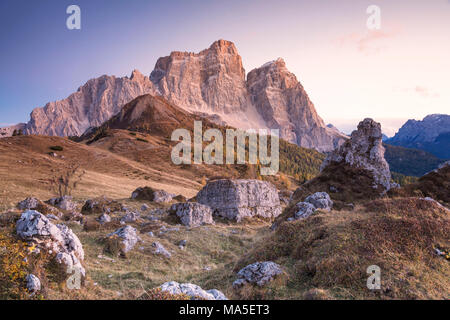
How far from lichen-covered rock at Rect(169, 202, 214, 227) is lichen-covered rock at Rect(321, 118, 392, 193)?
19.1 m

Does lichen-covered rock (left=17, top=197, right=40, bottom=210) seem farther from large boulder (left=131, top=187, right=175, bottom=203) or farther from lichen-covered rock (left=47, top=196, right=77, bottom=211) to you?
large boulder (left=131, top=187, right=175, bottom=203)

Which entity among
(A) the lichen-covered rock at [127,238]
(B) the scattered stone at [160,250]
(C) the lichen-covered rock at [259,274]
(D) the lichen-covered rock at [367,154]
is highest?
(D) the lichen-covered rock at [367,154]

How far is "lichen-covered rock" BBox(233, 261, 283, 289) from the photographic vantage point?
1173 cm

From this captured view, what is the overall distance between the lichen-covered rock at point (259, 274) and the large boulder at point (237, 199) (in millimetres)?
27625

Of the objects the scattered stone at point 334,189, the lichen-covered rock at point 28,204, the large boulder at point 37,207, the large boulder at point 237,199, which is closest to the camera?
the large boulder at point 37,207

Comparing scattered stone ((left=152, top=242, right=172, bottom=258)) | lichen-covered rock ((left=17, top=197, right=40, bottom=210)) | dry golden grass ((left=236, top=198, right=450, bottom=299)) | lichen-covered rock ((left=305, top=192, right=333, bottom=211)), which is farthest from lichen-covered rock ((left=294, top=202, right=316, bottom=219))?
lichen-covered rock ((left=17, top=197, right=40, bottom=210))

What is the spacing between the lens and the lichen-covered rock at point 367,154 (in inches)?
1369

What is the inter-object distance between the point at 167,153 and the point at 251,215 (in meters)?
81.7

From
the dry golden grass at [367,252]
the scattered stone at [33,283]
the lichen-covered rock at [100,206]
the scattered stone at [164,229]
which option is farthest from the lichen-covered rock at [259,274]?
the lichen-covered rock at [100,206]

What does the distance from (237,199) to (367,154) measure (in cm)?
2034

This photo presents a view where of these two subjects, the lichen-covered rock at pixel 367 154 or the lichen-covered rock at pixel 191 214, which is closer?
the lichen-covered rock at pixel 191 214

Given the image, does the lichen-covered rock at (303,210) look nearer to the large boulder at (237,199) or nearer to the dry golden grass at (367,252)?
the dry golden grass at (367,252)

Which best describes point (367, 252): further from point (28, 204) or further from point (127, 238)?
point (28, 204)
